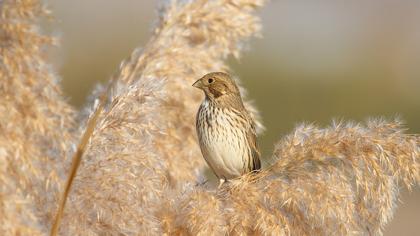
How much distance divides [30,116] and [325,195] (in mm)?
745

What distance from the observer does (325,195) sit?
2.56 meters

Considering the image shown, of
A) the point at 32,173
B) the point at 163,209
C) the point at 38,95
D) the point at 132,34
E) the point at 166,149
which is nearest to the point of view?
the point at 32,173

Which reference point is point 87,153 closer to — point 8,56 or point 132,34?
point 8,56

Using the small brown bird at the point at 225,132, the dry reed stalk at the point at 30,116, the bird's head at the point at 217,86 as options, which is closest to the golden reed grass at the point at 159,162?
the dry reed stalk at the point at 30,116

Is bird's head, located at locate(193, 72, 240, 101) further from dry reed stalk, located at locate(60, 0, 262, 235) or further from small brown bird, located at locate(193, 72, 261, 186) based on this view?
dry reed stalk, located at locate(60, 0, 262, 235)

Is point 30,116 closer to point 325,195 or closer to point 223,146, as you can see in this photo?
point 325,195

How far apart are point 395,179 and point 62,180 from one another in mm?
832

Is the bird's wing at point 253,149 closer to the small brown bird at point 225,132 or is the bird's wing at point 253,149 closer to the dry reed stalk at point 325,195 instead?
the small brown bird at point 225,132

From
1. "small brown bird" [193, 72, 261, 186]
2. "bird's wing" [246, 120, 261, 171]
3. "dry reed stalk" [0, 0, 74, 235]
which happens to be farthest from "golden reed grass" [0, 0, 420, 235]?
"bird's wing" [246, 120, 261, 171]

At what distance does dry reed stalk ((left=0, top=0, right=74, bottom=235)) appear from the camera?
2211 mm

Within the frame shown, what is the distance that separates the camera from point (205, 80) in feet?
13.1

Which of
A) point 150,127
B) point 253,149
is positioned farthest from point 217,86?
point 150,127

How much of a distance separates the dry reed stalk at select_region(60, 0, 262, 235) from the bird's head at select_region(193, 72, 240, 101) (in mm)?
664

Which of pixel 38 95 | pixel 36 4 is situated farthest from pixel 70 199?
pixel 36 4
